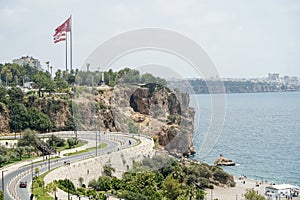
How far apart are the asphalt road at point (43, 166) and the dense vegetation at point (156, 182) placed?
2689 millimetres

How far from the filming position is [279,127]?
102938mm

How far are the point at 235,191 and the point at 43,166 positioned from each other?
699 inches

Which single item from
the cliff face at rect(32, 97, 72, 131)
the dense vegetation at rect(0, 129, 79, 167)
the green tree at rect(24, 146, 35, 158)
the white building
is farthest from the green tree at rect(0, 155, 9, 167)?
the white building

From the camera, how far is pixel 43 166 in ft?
121

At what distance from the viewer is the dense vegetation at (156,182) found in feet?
103

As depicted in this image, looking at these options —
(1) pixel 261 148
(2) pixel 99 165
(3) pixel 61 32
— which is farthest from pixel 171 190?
(1) pixel 261 148

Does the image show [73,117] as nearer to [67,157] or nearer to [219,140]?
[67,157]

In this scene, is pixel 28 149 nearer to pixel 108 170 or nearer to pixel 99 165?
pixel 99 165

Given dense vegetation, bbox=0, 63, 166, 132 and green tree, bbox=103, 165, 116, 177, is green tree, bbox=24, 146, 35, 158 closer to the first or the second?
green tree, bbox=103, 165, 116, 177

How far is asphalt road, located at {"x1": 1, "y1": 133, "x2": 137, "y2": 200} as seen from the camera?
95.2 ft

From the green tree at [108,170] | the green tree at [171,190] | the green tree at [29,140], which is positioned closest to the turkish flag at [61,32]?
the green tree at [29,140]

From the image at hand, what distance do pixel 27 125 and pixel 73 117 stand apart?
21.4ft

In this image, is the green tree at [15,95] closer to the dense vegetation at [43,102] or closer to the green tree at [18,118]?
the dense vegetation at [43,102]

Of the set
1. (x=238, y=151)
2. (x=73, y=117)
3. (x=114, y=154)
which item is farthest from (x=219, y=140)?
(x=114, y=154)
